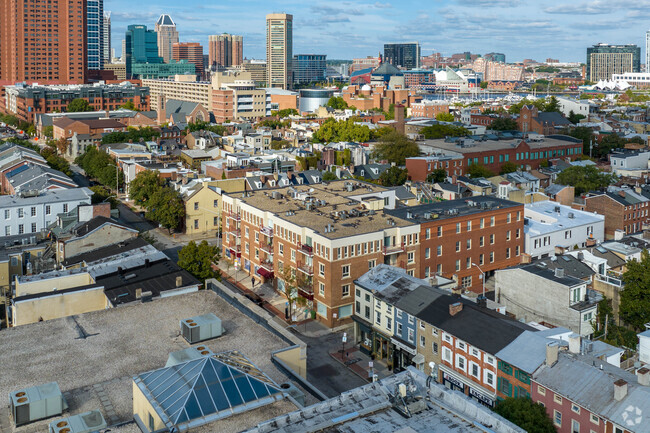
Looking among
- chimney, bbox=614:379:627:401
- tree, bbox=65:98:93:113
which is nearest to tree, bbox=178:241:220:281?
chimney, bbox=614:379:627:401

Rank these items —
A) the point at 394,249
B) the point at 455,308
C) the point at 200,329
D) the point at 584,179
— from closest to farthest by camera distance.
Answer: the point at 200,329 < the point at 455,308 < the point at 394,249 < the point at 584,179

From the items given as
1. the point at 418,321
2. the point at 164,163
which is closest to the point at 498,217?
the point at 418,321

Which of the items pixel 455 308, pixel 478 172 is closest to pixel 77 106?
pixel 478 172

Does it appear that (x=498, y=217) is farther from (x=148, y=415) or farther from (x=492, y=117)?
(x=492, y=117)

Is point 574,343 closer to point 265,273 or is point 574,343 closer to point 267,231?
point 267,231

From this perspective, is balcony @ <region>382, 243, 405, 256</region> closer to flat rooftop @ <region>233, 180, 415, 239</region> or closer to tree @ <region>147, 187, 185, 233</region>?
flat rooftop @ <region>233, 180, 415, 239</region>
